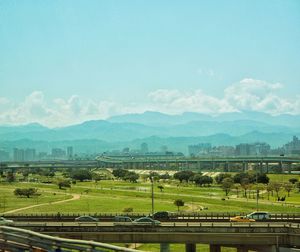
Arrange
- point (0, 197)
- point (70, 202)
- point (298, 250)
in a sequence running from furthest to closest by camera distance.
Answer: point (0, 197)
point (70, 202)
point (298, 250)

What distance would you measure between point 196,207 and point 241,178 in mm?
43283

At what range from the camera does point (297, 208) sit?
221 ft

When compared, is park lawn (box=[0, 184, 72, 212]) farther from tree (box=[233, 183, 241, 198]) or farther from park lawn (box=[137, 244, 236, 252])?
park lawn (box=[137, 244, 236, 252])

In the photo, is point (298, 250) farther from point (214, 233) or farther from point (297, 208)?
point (297, 208)

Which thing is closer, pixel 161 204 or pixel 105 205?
pixel 105 205

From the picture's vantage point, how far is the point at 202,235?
35.1 metres

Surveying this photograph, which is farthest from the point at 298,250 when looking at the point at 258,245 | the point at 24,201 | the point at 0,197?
the point at 0,197

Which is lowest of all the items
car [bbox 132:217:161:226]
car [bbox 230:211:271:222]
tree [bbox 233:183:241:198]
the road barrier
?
tree [bbox 233:183:241:198]

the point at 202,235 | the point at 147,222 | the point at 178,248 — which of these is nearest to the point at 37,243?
the point at 202,235

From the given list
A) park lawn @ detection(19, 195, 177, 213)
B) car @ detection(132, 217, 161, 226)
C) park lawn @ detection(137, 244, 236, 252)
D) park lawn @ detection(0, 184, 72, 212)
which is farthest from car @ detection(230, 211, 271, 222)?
park lawn @ detection(0, 184, 72, 212)

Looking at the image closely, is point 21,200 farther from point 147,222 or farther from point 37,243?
point 37,243

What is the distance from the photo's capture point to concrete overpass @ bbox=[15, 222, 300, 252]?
34281mm

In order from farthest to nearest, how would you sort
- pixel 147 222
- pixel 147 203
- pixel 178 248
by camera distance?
pixel 147 203
pixel 178 248
pixel 147 222

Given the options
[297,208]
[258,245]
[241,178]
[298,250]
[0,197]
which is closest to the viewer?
[298,250]
